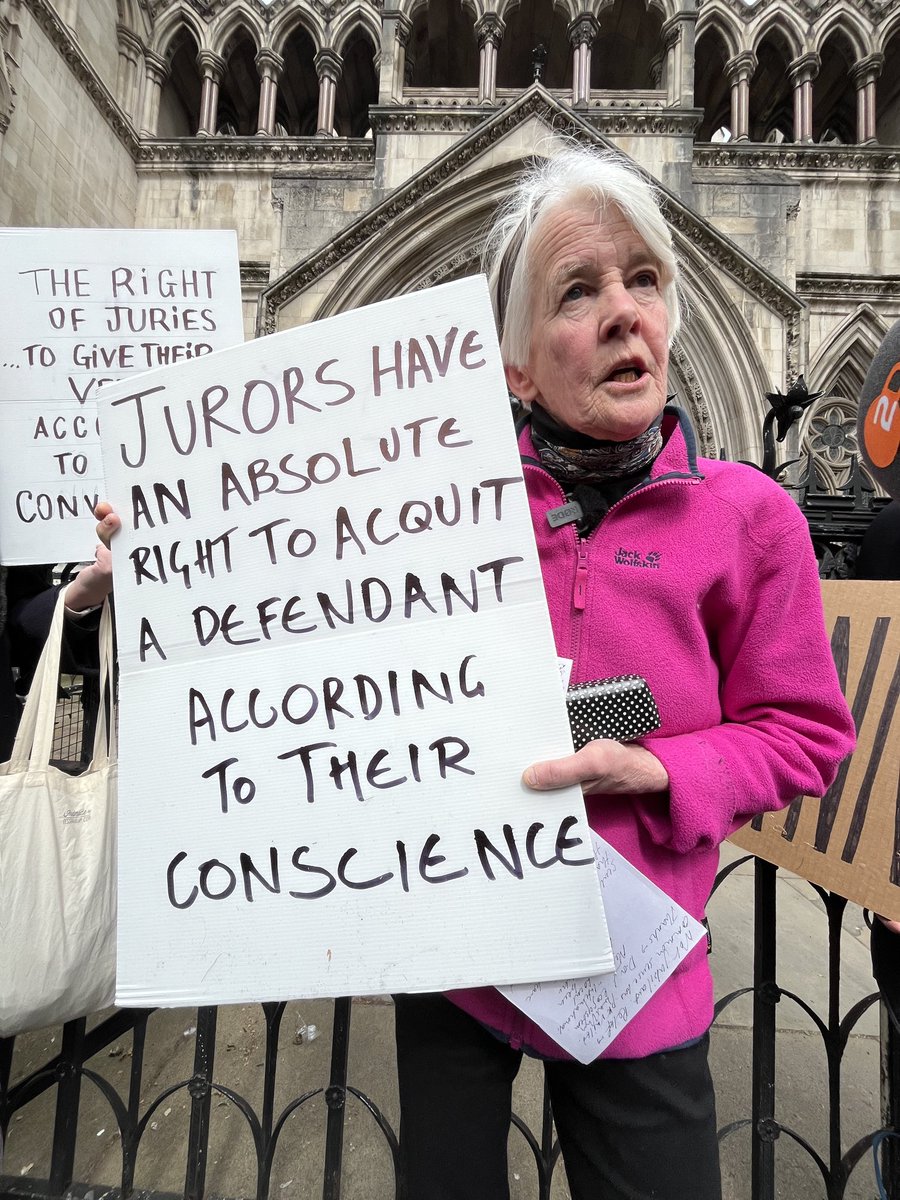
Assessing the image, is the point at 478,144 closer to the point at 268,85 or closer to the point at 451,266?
the point at 451,266

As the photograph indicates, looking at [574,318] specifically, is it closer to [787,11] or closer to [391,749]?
[391,749]

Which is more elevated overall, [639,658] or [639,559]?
[639,559]

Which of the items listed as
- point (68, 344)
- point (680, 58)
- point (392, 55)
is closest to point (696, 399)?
point (680, 58)

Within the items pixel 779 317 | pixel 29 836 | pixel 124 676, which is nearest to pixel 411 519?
pixel 124 676

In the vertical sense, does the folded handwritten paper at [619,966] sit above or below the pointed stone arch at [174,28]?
below

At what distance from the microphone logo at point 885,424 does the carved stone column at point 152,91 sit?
1547 cm

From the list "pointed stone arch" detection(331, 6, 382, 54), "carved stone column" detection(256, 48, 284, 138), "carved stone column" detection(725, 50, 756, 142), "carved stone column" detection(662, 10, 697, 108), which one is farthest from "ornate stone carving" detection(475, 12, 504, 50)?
"carved stone column" detection(725, 50, 756, 142)

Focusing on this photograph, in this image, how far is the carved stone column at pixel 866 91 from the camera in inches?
429

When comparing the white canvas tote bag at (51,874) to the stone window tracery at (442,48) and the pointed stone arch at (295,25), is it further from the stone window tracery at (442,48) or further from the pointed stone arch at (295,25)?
the pointed stone arch at (295,25)

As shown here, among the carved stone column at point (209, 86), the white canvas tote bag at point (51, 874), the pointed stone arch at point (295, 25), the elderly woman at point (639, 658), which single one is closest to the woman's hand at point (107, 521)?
the white canvas tote bag at point (51, 874)

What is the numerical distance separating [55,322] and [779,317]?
9969 mm

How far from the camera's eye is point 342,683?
2.91ft

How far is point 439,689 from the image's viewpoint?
855 mm

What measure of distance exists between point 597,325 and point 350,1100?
2590 millimetres
